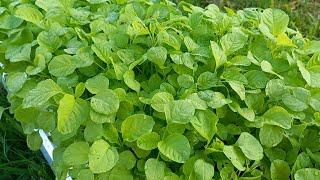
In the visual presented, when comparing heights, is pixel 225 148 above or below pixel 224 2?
above

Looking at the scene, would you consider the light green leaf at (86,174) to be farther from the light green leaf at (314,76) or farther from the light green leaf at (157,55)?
the light green leaf at (314,76)

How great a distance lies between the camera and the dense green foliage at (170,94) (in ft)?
4.51

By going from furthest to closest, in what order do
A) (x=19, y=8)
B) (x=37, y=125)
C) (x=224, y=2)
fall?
(x=224, y=2) → (x=19, y=8) → (x=37, y=125)

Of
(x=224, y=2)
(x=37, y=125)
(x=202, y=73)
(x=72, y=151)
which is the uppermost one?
(x=202, y=73)

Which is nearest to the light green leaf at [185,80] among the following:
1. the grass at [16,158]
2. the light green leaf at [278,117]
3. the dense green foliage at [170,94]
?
the dense green foliage at [170,94]

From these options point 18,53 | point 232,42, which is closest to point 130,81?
point 232,42

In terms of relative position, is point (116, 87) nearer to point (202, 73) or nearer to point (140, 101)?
point (140, 101)

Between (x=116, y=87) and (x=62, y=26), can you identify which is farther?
A: (x=62, y=26)

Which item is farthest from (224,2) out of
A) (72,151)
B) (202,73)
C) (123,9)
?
(72,151)

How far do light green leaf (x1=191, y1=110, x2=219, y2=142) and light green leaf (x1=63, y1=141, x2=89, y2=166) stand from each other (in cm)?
26

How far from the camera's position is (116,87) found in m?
1.54

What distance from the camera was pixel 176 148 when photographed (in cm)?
134

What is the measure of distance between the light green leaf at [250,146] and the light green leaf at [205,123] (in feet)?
0.22

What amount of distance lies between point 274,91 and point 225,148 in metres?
0.21
